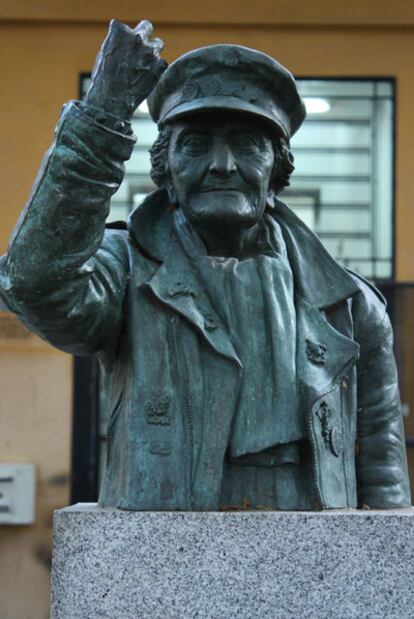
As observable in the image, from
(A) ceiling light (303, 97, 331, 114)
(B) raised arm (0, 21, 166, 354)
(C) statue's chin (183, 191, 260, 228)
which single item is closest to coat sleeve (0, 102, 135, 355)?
(B) raised arm (0, 21, 166, 354)

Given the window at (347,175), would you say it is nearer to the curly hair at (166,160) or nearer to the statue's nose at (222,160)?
the curly hair at (166,160)

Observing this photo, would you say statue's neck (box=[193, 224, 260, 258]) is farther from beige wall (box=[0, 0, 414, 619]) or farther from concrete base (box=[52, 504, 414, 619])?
beige wall (box=[0, 0, 414, 619])

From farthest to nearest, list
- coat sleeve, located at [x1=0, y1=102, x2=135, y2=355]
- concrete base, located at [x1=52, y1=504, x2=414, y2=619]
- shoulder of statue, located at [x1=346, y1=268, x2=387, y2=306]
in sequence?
shoulder of statue, located at [x1=346, y1=268, x2=387, y2=306]
concrete base, located at [x1=52, y1=504, x2=414, y2=619]
coat sleeve, located at [x1=0, y1=102, x2=135, y2=355]

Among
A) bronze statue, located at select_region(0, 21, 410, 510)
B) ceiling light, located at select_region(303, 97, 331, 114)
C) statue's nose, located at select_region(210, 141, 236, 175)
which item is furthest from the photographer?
ceiling light, located at select_region(303, 97, 331, 114)

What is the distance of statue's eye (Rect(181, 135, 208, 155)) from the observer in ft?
13.3

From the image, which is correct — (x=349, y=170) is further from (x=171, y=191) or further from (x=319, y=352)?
(x=319, y=352)

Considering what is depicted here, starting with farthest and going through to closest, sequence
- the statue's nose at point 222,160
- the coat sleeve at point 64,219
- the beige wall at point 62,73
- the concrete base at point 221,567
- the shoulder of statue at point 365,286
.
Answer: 1. the beige wall at point 62,73
2. the shoulder of statue at point 365,286
3. the statue's nose at point 222,160
4. the concrete base at point 221,567
5. the coat sleeve at point 64,219

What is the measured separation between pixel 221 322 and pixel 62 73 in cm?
805

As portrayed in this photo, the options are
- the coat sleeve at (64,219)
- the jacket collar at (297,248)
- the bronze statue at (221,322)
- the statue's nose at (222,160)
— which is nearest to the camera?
the coat sleeve at (64,219)

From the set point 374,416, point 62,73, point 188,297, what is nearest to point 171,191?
point 188,297

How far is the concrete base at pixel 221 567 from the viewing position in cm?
375

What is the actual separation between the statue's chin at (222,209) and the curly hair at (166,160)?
18 cm

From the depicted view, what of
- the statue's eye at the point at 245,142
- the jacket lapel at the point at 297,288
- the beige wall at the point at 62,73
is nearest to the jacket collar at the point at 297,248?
the jacket lapel at the point at 297,288

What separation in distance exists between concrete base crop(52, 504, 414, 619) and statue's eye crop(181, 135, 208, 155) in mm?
886
